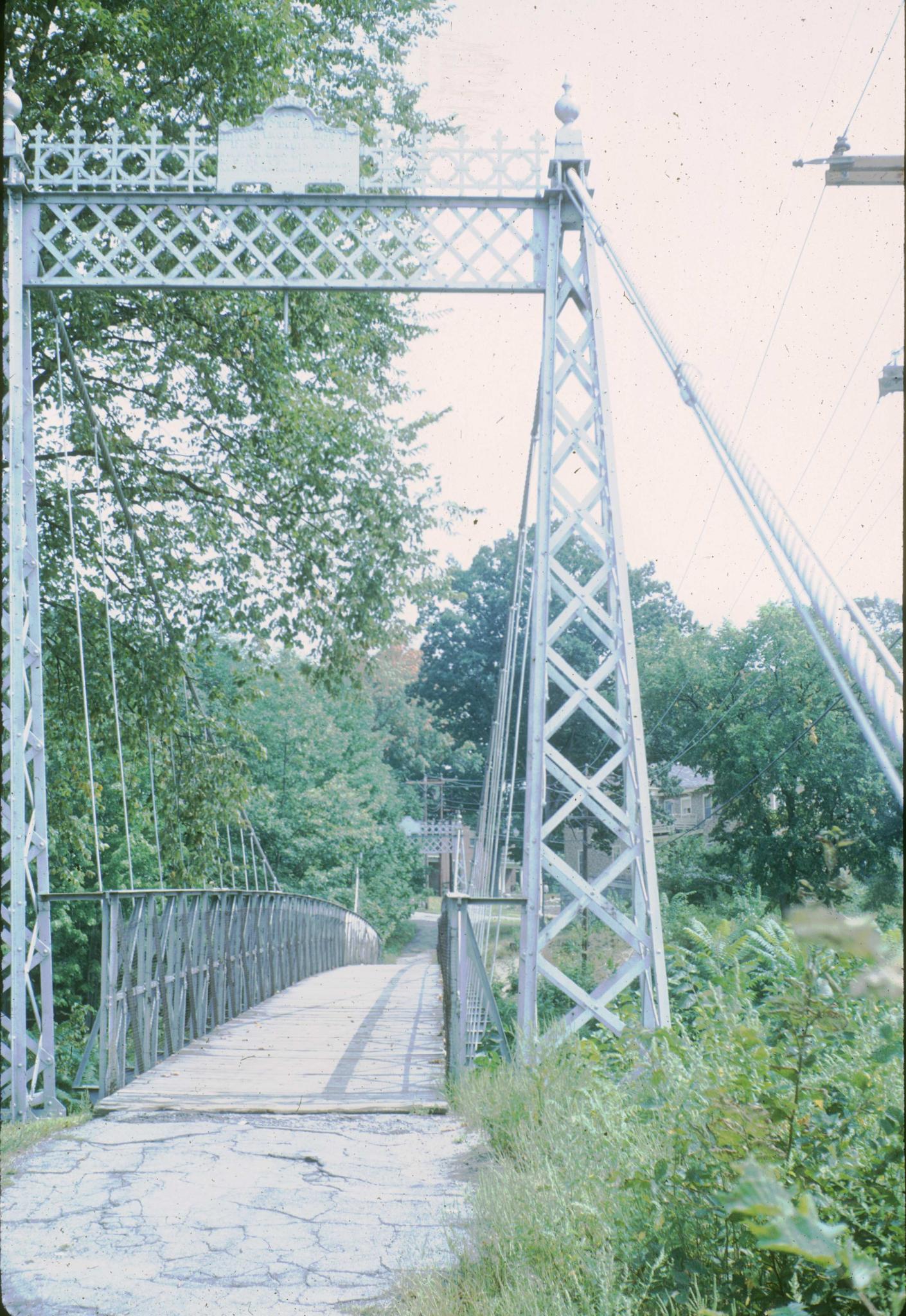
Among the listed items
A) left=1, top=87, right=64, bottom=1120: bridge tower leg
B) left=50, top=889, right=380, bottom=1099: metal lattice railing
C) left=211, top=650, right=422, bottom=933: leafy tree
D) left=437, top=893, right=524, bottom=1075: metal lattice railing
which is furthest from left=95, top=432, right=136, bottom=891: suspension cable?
left=211, top=650, right=422, bottom=933: leafy tree

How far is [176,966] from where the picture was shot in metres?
6.70

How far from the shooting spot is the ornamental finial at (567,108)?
5797 millimetres

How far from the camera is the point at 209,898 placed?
802 cm

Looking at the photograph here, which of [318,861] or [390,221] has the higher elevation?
[390,221]

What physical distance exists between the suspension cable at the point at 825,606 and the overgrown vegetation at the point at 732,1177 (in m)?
0.34

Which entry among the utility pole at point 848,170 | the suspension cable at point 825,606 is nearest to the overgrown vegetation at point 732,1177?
the suspension cable at point 825,606

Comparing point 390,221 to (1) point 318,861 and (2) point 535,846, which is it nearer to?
(2) point 535,846

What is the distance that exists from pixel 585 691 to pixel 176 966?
9.87 feet

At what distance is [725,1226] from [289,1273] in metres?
1.42

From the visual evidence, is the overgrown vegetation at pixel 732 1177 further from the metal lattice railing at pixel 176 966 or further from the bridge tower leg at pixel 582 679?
the metal lattice railing at pixel 176 966

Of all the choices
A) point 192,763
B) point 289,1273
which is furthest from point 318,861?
point 289,1273

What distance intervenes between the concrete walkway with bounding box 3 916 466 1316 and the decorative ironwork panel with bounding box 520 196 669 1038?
0.89 meters

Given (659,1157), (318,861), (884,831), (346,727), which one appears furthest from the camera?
(346,727)

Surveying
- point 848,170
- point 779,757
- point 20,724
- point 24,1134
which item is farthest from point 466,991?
point 779,757
